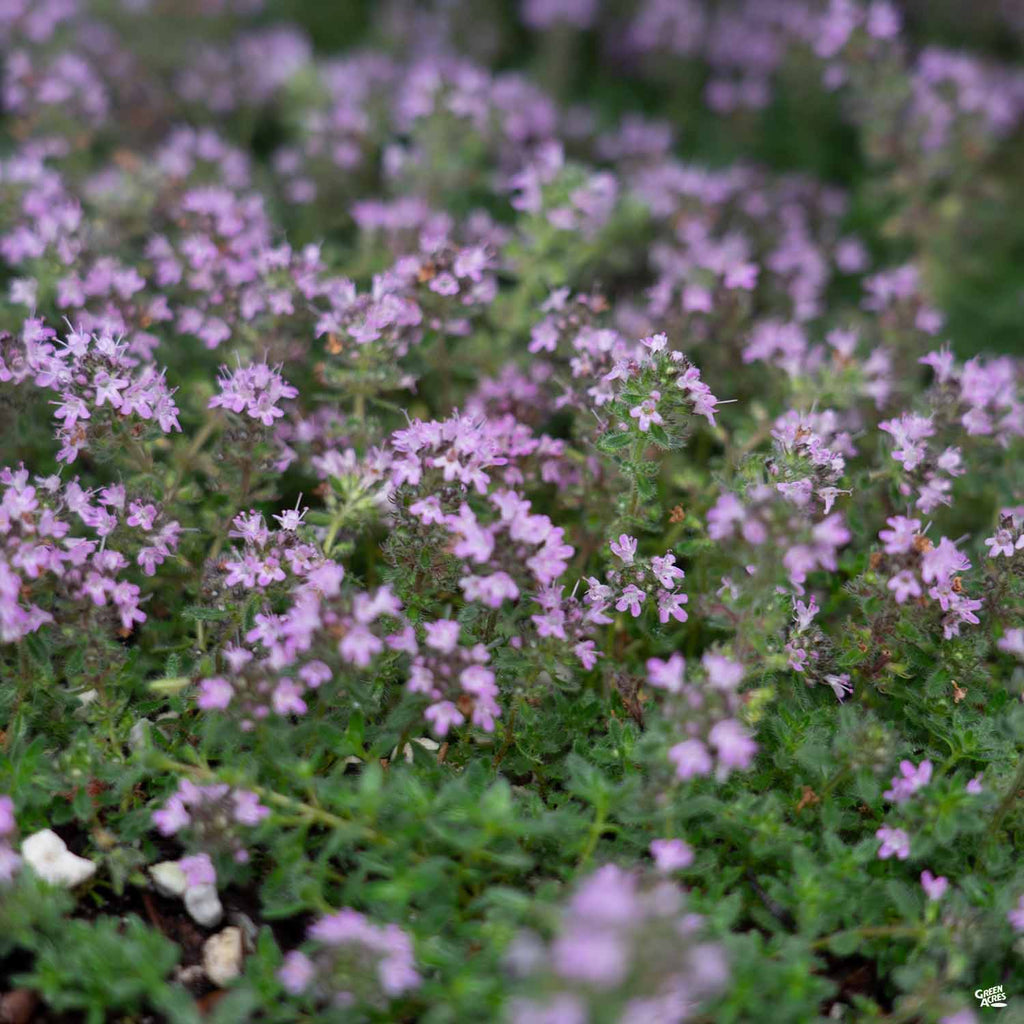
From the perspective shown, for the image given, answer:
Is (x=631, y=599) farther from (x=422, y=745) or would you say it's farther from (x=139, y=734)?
(x=139, y=734)

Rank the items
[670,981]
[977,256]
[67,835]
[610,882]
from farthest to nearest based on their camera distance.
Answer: [977,256] < [67,835] < [610,882] < [670,981]

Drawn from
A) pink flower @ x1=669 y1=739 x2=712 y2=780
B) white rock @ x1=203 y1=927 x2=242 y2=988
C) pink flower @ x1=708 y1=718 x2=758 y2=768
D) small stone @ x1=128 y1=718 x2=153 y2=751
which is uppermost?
pink flower @ x1=708 y1=718 x2=758 y2=768

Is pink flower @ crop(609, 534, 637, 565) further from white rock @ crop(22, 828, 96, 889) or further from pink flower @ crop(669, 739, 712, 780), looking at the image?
white rock @ crop(22, 828, 96, 889)

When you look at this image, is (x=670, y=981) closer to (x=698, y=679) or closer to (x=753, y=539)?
(x=698, y=679)

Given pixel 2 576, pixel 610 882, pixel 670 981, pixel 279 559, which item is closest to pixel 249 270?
pixel 279 559

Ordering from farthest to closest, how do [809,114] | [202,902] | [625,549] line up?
[809,114], [625,549], [202,902]

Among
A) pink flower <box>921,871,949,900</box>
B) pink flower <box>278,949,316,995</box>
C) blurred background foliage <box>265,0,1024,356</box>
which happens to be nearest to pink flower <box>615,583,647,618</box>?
pink flower <box>921,871,949,900</box>

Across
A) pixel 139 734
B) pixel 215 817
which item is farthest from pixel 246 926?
pixel 139 734
